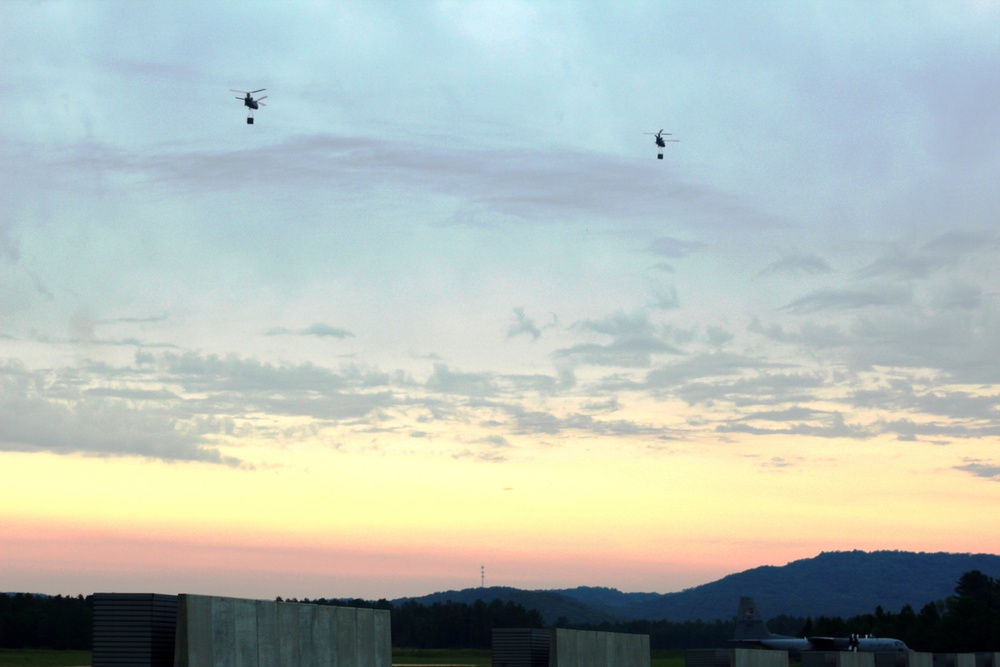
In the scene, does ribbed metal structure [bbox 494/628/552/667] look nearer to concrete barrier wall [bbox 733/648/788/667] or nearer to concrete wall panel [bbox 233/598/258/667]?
concrete wall panel [bbox 233/598/258/667]

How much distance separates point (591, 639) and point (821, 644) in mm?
93720

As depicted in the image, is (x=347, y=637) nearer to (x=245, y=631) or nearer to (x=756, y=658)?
(x=245, y=631)

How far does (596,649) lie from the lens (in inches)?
1879

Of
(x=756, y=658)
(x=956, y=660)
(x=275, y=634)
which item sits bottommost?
(x=956, y=660)

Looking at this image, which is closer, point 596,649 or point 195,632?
point 195,632

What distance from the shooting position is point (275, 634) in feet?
100

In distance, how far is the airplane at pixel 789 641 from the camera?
129 meters

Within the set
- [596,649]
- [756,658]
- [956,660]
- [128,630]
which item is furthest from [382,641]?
[956,660]

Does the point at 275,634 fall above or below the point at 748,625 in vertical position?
above

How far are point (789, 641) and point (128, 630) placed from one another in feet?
411

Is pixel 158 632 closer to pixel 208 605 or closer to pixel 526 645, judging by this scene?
pixel 208 605

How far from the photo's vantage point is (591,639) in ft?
155

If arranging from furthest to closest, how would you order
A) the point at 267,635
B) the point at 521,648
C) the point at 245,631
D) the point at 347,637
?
the point at 521,648
the point at 347,637
the point at 267,635
the point at 245,631

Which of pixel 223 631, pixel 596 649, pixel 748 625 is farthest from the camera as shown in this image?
pixel 748 625
